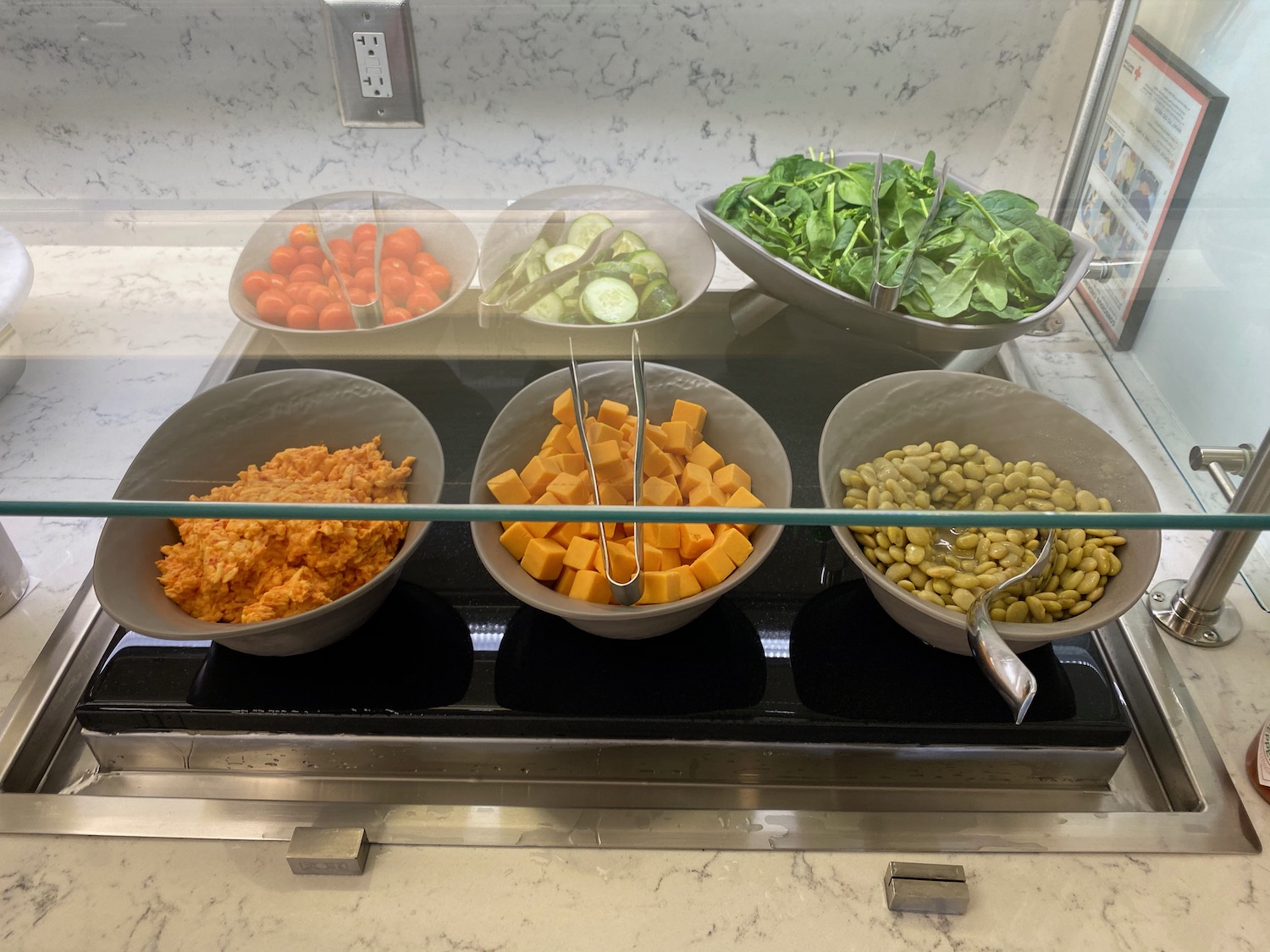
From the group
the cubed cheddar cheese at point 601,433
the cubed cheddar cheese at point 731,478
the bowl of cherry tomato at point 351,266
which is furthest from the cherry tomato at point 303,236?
the cubed cheddar cheese at point 731,478

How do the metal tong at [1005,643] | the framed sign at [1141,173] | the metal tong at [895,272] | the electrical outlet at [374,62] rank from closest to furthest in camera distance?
the metal tong at [1005,643] < the metal tong at [895,272] < the framed sign at [1141,173] < the electrical outlet at [374,62]

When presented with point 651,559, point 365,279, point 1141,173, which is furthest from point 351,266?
point 1141,173

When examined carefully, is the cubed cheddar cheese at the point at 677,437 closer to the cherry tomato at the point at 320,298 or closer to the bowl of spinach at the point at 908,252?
the bowl of spinach at the point at 908,252

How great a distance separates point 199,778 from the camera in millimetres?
824

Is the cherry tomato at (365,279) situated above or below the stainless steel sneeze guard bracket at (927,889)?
above

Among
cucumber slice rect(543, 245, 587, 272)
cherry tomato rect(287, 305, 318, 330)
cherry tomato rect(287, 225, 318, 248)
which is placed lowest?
cherry tomato rect(287, 305, 318, 330)

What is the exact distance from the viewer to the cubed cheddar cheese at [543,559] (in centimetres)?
71

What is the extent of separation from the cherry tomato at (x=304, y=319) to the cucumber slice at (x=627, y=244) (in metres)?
0.25

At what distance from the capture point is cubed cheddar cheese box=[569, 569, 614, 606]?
0.71 meters

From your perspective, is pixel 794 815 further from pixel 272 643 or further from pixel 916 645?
pixel 272 643

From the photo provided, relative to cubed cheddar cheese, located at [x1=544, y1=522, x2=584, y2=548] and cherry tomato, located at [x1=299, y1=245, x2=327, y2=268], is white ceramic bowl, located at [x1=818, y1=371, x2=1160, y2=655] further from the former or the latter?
cherry tomato, located at [x1=299, y1=245, x2=327, y2=268]

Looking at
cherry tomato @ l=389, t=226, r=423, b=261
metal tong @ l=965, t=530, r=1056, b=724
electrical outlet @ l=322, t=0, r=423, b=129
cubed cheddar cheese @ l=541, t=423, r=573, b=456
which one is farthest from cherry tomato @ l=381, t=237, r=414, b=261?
metal tong @ l=965, t=530, r=1056, b=724

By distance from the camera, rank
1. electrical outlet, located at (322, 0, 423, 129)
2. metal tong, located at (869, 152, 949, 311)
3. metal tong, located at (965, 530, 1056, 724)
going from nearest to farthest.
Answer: metal tong, located at (965, 530, 1056, 724) → metal tong, located at (869, 152, 949, 311) → electrical outlet, located at (322, 0, 423, 129)

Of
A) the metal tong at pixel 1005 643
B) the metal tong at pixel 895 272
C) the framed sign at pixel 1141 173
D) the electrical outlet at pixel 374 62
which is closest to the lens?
the metal tong at pixel 1005 643
